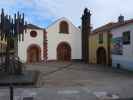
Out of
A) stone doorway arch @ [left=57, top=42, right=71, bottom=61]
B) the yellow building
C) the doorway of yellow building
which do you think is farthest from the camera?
stone doorway arch @ [left=57, top=42, right=71, bottom=61]

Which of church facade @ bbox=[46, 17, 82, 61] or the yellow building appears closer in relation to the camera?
the yellow building

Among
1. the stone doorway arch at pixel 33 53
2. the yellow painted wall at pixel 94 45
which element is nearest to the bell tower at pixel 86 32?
the yellow painted wall at pixel 94 45

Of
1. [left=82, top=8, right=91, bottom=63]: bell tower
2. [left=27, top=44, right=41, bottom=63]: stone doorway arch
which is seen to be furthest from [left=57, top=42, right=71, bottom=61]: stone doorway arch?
[left=27, top=44, right=41, bottom=63]: stone doorway arch

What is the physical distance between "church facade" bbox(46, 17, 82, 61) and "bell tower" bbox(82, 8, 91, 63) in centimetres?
89

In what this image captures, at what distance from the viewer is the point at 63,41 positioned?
42438 millimetres

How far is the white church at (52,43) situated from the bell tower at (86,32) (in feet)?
2.77

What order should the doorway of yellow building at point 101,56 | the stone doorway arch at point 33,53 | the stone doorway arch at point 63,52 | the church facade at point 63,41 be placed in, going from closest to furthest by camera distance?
the doorway of yellow building at point 101,56
the stone doorway arch at point 33,53
the church facade at point 63,41
the stone doorway arch at point 63,52

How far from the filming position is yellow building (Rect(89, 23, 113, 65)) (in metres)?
31.8

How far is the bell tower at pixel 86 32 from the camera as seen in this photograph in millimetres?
41037

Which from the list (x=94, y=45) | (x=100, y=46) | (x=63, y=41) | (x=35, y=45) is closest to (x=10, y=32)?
(x=100, y=46)

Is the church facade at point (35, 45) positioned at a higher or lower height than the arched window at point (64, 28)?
lower

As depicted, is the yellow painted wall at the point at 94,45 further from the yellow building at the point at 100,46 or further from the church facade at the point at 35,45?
the church facade at the point at 35,45

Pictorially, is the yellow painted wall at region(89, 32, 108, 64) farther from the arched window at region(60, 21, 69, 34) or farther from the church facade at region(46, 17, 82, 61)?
the arched window at region(60, 21, 69, 34)

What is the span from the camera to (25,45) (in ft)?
132
